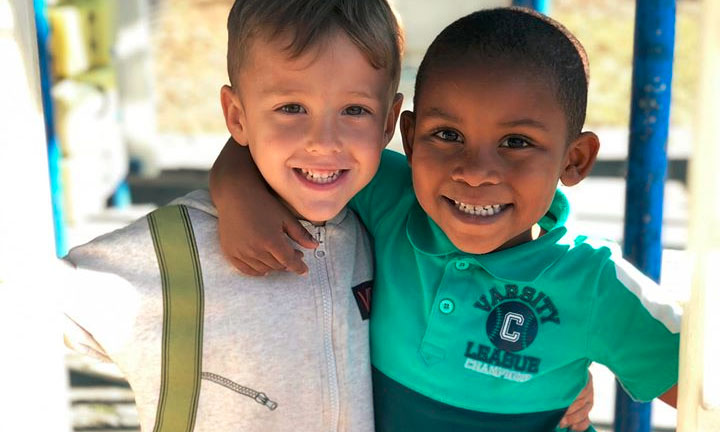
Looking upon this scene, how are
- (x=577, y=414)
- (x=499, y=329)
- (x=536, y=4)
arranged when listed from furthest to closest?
(x=536, y=4) → (x=577, y=414) → (x=499, y=329)

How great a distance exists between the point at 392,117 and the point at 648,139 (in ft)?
1.93

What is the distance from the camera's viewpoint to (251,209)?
1612mm

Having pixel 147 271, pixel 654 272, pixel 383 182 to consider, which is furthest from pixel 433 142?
pixel 654 272

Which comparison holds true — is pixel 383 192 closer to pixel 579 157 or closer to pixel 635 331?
pixel 579 157

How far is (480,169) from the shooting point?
5.10 ft

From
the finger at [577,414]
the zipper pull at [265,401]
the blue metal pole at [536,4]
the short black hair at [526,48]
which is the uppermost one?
the blue metal pole at [536,4]

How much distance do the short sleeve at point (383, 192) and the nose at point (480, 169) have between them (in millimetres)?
262

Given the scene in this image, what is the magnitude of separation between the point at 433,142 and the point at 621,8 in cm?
811

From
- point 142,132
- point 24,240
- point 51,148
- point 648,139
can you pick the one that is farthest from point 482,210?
point 142,132

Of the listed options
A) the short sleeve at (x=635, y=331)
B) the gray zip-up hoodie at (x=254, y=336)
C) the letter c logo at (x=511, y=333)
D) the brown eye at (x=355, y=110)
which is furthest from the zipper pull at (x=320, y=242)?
the short sleeve at (x=635, y=331)

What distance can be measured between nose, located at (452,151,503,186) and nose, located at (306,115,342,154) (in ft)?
0.66

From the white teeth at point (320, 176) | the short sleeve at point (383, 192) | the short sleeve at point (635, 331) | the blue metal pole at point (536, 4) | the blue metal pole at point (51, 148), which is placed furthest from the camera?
the blue metal pole at point (51, 148)

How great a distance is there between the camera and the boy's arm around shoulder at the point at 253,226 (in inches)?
62.1

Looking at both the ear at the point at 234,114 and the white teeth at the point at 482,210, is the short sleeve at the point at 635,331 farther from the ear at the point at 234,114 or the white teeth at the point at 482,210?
the ear at the point at 234,114
